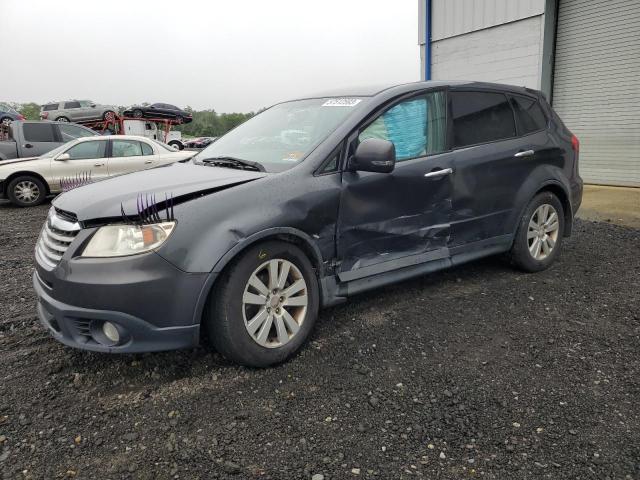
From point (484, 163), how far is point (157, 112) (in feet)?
76.1

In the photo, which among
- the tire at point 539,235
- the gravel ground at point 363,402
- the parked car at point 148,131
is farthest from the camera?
the parked car at point 148,131

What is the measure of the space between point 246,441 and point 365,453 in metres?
0.53

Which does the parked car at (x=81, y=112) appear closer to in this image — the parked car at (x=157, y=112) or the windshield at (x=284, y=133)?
the parked car at (x=157, y=112)

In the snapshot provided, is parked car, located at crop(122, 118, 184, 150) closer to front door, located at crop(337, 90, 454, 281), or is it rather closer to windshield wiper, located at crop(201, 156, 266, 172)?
windshield wiper, located at crop(201, 156, 266, 172)

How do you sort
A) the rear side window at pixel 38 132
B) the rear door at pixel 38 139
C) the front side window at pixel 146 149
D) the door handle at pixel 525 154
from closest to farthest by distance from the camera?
the door handle at pixel 525 154, the front side window at pixel 146 149, the rear door at pixel 38 139, the rear side window at pixel 38 132

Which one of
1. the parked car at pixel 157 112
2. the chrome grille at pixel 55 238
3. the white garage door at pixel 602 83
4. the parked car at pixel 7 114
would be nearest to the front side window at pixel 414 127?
the chrome grille at pixel 55 238

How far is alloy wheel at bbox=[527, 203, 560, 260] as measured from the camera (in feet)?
14.6

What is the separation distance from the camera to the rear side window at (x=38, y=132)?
1171 cm

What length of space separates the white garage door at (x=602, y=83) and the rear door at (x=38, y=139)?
11406mm

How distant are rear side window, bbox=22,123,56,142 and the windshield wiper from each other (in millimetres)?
10147

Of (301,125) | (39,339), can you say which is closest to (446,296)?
(301,125)

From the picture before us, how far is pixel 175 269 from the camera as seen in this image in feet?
8.28

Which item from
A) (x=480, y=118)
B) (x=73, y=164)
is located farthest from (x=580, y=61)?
(x=73, y=164)

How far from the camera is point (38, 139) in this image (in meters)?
11.8
